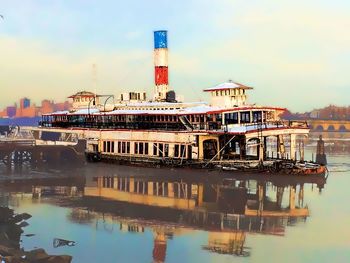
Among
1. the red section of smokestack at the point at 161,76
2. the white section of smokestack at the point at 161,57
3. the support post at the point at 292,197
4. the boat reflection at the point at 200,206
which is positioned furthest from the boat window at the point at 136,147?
the support post at the point at 292,197

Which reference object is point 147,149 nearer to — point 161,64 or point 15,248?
point 161,64

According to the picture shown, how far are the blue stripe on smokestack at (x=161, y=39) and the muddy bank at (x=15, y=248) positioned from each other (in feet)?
Answer: 143

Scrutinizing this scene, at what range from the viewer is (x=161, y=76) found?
70062mm

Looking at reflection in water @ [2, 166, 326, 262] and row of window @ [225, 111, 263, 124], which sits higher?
row of window @ [225, 111, 263, 124]

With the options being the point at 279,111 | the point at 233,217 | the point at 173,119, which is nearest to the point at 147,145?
the point at 173,119

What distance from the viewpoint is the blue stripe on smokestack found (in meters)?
70.3

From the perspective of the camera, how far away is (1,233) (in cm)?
2577

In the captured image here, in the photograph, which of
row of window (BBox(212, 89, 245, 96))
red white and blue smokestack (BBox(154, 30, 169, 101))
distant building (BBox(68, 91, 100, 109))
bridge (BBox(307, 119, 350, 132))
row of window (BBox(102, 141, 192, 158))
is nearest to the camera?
row of window (BBox(102, 141, 192, 158))

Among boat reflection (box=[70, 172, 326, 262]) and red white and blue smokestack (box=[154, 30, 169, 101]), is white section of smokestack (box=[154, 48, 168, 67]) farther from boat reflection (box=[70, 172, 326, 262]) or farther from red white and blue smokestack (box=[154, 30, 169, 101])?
boat reflection (box=[70, 172, 326, 262])

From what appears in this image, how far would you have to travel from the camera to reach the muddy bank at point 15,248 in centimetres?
2168

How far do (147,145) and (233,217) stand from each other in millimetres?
24846

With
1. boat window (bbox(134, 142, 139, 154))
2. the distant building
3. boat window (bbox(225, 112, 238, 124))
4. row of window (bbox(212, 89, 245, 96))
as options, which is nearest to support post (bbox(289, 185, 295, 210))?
boat window (bbox(225, 112, 238, 124))

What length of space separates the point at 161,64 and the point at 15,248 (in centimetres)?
4877

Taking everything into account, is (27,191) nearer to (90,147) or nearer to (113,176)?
(113,176)
